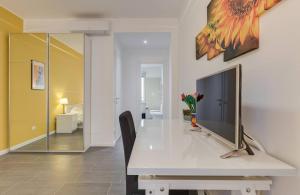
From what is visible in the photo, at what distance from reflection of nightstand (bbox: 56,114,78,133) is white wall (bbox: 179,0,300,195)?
139 inches

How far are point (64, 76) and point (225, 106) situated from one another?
371 centimetres

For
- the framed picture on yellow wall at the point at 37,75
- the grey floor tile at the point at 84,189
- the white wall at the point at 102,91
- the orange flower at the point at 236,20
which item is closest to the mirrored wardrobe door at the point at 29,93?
the framed picture on yellow wall at the point at 37,75

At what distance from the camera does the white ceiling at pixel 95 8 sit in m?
3.66

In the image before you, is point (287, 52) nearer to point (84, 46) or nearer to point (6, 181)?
point (6, 181)

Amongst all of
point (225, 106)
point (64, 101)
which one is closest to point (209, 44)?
Answer: point (225, 106)

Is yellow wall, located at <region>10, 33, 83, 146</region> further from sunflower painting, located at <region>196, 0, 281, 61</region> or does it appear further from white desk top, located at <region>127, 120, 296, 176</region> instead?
white desk top, located at <region>127, 120, 296, 176</region>

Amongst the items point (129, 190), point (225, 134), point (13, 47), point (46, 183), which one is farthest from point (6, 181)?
point (225, 134)

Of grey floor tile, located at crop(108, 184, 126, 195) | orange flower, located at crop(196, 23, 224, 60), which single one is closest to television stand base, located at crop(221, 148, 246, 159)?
orange flower, located at crop(196, 23, 224, 60)

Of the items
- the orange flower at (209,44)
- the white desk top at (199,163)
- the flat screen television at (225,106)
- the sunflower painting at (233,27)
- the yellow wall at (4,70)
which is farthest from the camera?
the yellow wall at (4,70)

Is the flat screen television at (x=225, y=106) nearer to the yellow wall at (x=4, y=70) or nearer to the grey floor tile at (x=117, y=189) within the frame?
the grey floor tile at (x=117, y=189)

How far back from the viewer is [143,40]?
5395 mm

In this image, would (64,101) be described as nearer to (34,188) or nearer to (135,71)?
(34,188)

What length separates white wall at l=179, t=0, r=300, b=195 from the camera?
99 cm

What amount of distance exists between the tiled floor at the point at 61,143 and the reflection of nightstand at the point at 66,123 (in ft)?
0.26
